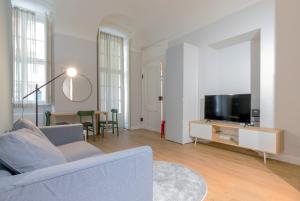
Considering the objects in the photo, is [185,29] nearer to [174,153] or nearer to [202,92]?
[202,92]

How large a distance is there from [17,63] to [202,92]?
4.30 m

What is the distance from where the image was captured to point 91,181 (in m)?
0.94

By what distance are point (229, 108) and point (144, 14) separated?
326cm

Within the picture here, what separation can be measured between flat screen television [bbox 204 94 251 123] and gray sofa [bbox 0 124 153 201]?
8.43ft

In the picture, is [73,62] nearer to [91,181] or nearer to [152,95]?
[152,95]

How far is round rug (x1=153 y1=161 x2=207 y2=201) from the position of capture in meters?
1.72

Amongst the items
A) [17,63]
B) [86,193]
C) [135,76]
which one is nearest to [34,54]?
[17,63]

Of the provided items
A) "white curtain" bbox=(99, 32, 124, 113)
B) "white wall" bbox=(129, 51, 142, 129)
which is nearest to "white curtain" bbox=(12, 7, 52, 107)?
"white curtain" bbox=(99, 32, 124, 113)

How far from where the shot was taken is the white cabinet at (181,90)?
151 inches

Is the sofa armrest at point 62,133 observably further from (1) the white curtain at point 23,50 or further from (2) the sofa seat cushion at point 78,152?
(1) the white curtain at point 23,50

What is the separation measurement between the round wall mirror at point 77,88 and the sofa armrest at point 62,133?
245 cm

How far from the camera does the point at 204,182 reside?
2049 mm

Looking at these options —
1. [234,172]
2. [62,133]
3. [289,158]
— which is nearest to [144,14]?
[62,133]

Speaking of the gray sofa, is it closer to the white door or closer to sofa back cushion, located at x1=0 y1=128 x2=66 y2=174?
sofa back cushion, located at x1=0 y1=128 x2=66 y2=174
